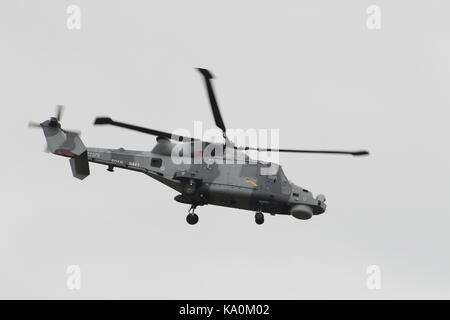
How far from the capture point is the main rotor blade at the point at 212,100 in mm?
27484

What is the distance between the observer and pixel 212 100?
97.4 ft

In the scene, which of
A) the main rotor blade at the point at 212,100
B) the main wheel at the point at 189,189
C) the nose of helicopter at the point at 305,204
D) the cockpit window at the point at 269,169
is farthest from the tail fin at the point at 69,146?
the nose of helicopter at the point at 305,204

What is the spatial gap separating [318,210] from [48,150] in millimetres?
14233

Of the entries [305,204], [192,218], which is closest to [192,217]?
[192,218]

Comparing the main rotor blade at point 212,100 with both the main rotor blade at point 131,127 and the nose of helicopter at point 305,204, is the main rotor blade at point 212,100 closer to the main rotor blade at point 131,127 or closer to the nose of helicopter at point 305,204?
the main rotor blade at point 131,127

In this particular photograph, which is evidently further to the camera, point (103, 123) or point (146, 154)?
point (146, 154)

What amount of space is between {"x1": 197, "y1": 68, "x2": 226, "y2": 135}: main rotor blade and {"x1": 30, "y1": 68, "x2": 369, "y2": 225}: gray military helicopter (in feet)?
1.41

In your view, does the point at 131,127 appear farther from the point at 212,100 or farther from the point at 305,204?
the point at 305,204

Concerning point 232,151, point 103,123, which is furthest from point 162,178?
point 103,123

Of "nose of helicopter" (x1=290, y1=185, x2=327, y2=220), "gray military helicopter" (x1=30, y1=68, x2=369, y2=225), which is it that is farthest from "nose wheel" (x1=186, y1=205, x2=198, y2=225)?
"nose of helicopter" (x1=290, y1=185, x2=327, y2=220)

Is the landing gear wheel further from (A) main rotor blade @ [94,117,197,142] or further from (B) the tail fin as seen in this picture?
(B) the tail fin

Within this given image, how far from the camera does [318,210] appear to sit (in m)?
34.2

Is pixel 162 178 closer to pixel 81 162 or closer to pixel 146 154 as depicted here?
pixel 146 154
